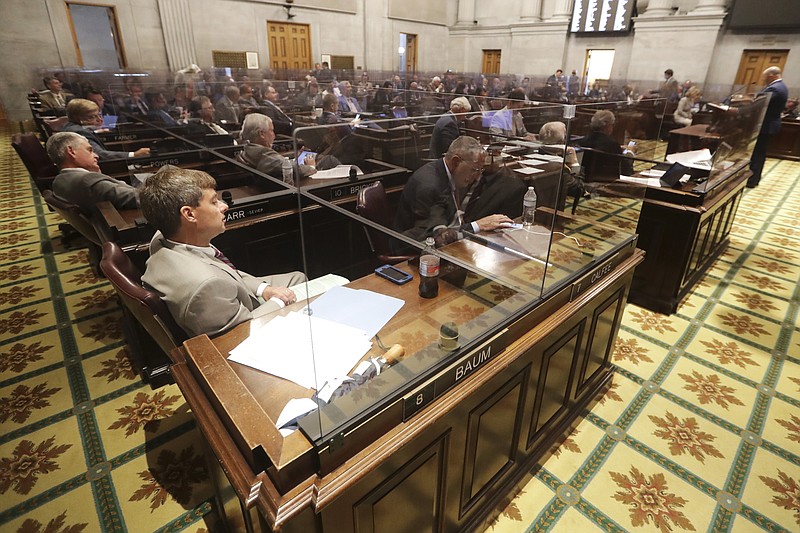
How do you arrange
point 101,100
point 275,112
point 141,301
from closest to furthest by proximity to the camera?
point 141,301 < point 275,112 < point 101,100

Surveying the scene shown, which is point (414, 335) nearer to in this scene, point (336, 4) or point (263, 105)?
point (263, 105)

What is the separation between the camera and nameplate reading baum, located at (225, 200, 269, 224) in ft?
9.68

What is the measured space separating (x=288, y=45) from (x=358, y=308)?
→ 15.6 metres

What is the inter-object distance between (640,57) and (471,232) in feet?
50.2

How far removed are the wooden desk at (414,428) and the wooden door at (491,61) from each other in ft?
61.0

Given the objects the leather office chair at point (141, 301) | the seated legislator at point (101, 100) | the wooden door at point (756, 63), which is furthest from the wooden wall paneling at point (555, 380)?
the wooden door at point (756, 63)

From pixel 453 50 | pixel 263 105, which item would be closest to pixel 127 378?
pixel 263 105

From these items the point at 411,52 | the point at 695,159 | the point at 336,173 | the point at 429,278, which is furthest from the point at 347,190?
the point at 411,52

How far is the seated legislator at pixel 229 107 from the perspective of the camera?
244 inches

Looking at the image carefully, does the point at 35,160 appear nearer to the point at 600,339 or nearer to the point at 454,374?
the point at 454,374

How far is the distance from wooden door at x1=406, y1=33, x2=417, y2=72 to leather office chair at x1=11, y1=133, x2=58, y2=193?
50.6ft

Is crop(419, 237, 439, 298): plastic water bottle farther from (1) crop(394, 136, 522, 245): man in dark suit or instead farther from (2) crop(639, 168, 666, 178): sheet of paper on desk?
(2) crop(639, 168, 666, 178): sheet of paper on desk

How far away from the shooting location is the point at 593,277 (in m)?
1.95

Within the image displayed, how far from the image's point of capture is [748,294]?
3.79 metres
